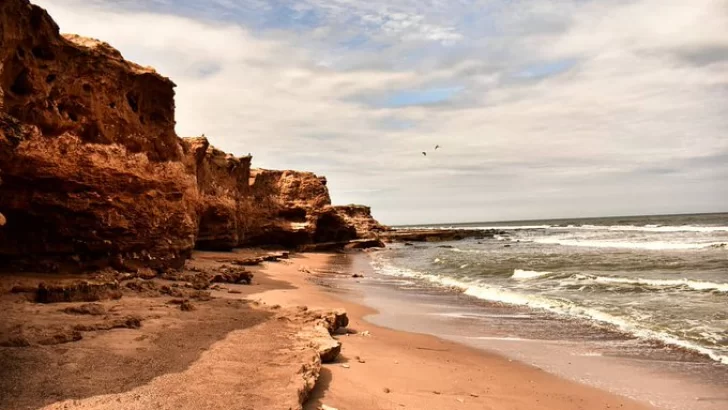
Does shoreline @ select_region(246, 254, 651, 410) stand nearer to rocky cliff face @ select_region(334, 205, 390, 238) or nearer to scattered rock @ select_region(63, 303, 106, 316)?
scattered rock @ select_region(63, 303, 106, 316)

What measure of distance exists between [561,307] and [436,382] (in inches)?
282

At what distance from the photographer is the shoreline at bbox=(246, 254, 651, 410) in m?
5.02

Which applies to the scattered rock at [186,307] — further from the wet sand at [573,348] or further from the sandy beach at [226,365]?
the wet sand at [573,348]

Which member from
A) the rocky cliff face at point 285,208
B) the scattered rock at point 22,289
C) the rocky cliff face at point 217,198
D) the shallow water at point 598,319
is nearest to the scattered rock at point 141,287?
the scattered rock at point 22,289

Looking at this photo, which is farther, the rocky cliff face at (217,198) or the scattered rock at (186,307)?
the rocky cliff face at (217,198)

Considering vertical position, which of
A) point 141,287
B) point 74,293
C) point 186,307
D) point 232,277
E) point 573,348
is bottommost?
point 573,348

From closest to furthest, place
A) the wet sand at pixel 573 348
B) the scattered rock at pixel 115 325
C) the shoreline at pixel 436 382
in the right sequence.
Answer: the shoreline at pixel 436 382 < the scattered rock at pixel 115 325 < the wet sand at pixel 573 348

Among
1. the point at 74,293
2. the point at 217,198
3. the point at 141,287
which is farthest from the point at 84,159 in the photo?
the point at 217,198

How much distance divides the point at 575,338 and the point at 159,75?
11.0m

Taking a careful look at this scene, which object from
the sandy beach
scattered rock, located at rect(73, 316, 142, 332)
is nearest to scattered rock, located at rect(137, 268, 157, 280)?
the sandy beach

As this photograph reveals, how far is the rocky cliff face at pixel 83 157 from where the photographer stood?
8570 mm

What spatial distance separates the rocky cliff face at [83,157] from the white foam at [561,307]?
8.97 m

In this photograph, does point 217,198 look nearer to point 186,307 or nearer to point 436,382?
point 186,307

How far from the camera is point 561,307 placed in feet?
39.2
